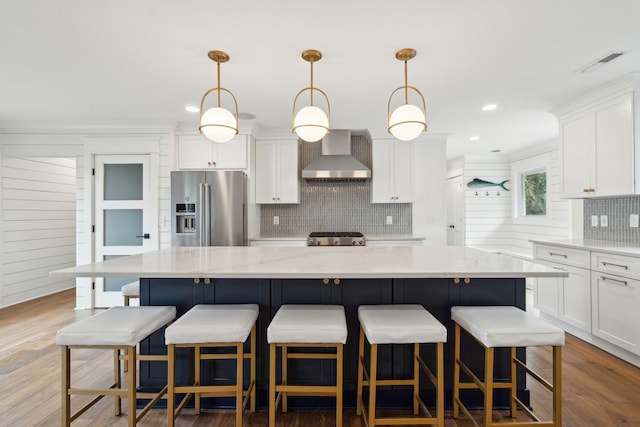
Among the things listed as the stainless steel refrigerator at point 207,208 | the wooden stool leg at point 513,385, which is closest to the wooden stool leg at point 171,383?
the wooden stool leg at point 513,385

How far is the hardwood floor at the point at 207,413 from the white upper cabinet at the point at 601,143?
1464mm

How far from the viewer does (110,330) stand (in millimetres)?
1530

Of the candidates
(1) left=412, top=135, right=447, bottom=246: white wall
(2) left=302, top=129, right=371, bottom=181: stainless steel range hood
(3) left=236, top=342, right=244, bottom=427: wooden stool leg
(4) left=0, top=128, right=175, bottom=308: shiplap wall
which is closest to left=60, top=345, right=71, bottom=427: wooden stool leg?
(3) left=236, top=342, right=244, bottom=427: wooden stool leg

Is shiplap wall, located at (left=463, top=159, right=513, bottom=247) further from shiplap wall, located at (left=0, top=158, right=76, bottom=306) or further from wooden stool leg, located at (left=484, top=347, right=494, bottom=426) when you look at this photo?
shiplap wall, located at (left=0, top=158, right=76, bottom=306)

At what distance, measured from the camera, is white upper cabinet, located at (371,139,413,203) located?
4.38m

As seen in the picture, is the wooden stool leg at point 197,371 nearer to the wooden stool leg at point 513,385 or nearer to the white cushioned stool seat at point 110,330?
the white cushioned stool seat at point 110,330

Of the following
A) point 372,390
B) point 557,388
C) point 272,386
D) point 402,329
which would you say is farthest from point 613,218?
point 272,386

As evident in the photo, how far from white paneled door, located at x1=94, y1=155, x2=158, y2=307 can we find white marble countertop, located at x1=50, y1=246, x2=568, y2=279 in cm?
217

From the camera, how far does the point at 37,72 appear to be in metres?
2.63

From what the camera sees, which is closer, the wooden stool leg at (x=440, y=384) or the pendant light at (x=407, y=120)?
the wooden stool leg at (x=440, y=384)

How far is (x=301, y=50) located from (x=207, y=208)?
7.30 feet

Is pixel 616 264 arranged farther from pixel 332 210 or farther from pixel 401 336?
pixel 332 210

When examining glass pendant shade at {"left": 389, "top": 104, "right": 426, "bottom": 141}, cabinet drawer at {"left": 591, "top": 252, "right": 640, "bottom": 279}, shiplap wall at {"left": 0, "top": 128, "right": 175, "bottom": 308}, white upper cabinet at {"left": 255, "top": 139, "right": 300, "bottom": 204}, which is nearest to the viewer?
glass pendant shade at {"left": 389, "top": 104, "right": 426, "bottom": 141}

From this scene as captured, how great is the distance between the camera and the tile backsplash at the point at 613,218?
3008 millimetres
